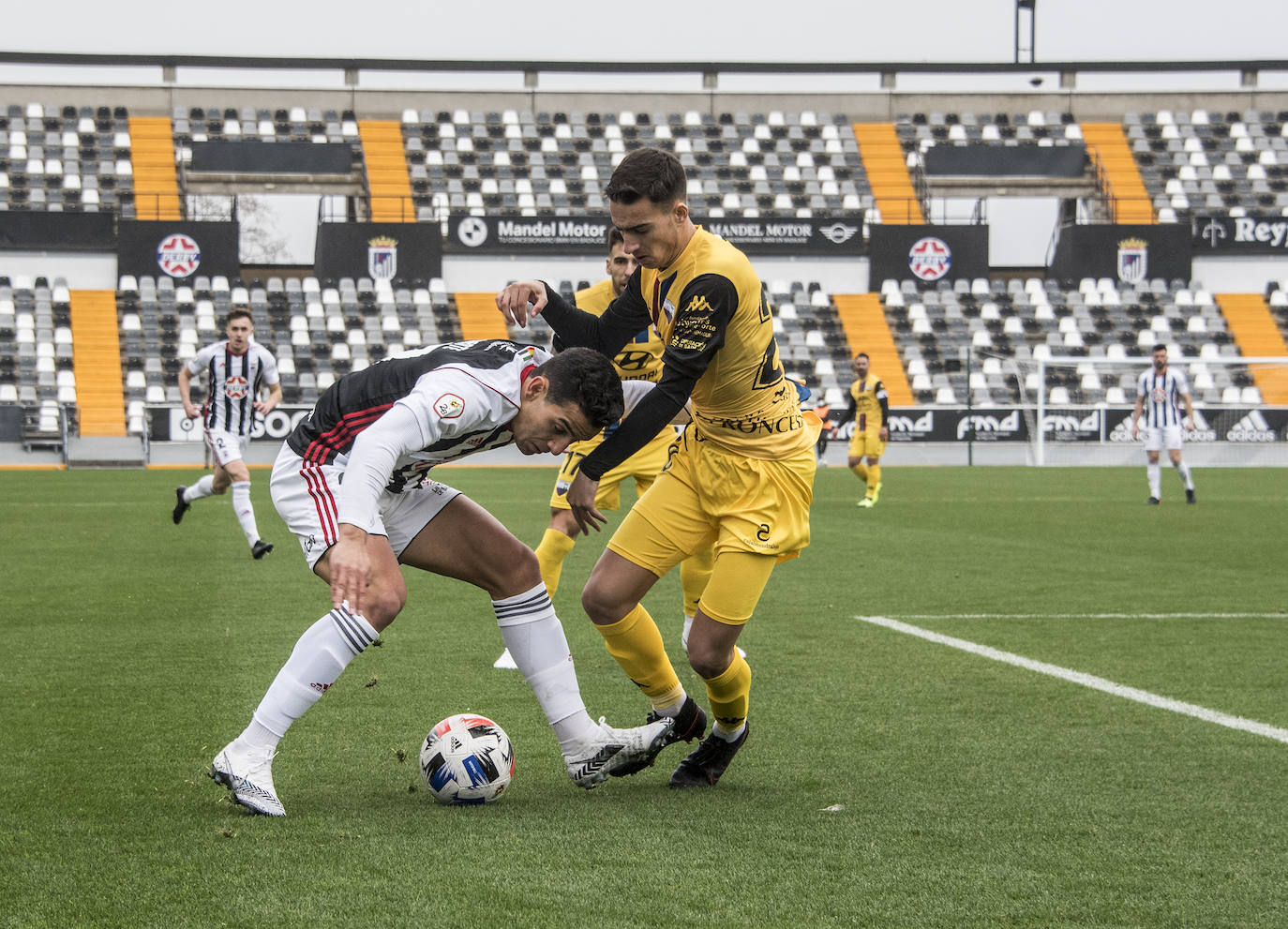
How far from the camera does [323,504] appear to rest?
14.0 ft

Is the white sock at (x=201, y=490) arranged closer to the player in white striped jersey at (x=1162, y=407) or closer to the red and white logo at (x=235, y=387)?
the red and white logo at (x=235, y=387)

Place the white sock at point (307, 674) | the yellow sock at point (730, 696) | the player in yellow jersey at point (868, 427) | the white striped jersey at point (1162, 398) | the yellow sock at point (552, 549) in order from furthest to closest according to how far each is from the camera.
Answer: the white striped jersey at point (1162, 398), the player in yellow jersey at point (868, 427), the yellow sock at point (552, 549), the yellow sock at point (730, 696), the white sock at point (307, 674)

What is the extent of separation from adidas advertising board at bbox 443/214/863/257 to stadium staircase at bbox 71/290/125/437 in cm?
889

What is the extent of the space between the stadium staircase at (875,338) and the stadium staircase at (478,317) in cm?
905

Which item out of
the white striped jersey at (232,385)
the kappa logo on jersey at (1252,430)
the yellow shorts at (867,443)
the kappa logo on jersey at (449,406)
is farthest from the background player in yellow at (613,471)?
the kappa logo on jersey at (1252,430)

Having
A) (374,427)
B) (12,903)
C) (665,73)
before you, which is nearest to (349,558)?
(374,427)

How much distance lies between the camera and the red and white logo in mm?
12773

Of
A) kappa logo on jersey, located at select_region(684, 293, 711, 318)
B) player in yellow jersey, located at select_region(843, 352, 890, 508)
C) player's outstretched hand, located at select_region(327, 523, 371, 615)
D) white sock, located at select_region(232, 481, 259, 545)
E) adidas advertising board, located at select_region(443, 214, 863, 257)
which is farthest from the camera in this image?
adidas advertising board, located at select_region(443, 214, 863, 257)

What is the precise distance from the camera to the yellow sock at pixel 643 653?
15.4 ft

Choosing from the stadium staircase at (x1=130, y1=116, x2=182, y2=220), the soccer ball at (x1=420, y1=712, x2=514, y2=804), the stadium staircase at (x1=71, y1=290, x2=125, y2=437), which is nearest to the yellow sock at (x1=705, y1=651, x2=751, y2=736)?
the soccer ball at (x1=420, y1=712, x2=514, y2=804)

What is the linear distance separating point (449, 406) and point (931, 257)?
36002 mm

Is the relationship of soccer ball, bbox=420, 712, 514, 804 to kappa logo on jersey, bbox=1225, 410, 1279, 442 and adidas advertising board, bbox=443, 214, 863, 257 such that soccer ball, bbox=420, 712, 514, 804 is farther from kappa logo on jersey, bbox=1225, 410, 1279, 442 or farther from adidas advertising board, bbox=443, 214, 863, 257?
adidas advertising board, bbox=443, 214, 863, 257

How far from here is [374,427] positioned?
3752 millimetres

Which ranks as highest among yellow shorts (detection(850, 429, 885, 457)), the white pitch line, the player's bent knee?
the player's bent knee
